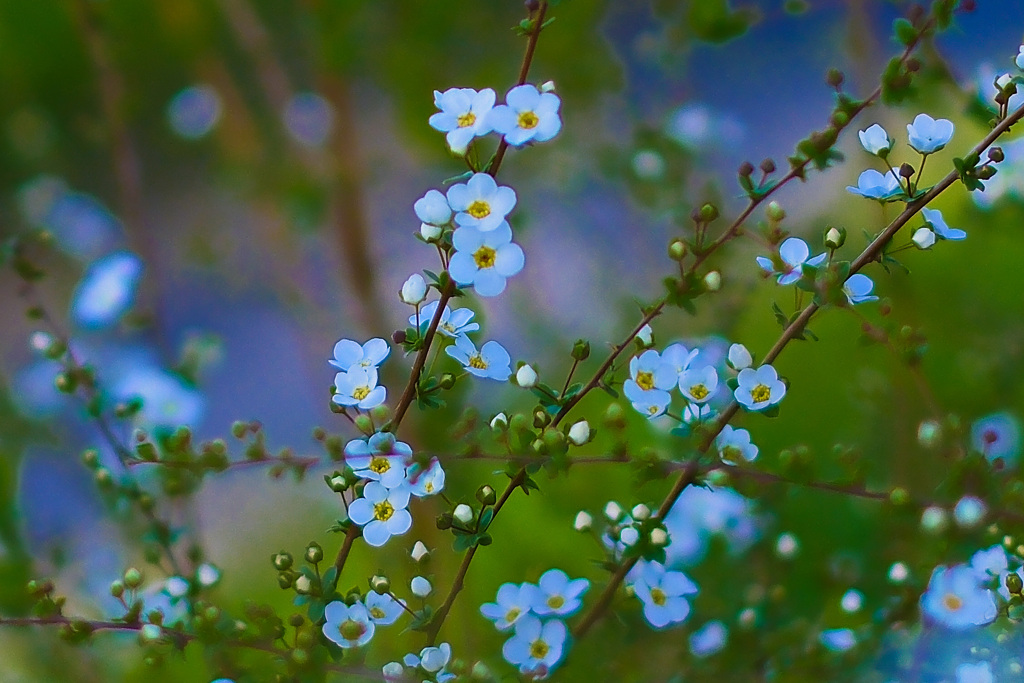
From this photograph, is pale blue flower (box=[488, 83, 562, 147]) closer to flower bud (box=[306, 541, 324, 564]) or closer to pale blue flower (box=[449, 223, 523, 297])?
pale blue flower (box=[449, 223, 523, 297])

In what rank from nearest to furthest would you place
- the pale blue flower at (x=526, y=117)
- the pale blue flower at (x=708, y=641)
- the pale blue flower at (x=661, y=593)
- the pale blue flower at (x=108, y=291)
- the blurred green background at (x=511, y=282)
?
the pale blue flower at (x=526, y=117), the pale blue flower at (x=661, y=593), the pale blue flower at (x=708, y=641), the blurred green background at (x=511, y=282), the pale blue flower at (x=108, y=291)

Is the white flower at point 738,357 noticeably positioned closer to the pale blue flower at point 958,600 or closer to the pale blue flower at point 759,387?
the pale blue flower at point 759,387

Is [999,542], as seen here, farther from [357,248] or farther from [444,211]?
[357,248]

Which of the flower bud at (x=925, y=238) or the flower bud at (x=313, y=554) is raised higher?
the flower bud at (x=925, y=238)

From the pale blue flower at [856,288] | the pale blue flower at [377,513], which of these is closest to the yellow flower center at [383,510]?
the pale blue flower at [377,513]

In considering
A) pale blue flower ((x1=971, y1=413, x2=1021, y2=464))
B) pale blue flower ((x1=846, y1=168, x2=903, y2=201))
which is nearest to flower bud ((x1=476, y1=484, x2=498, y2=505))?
pale blue flower ((x1=846, y1=168, x2=903, y2=201))
